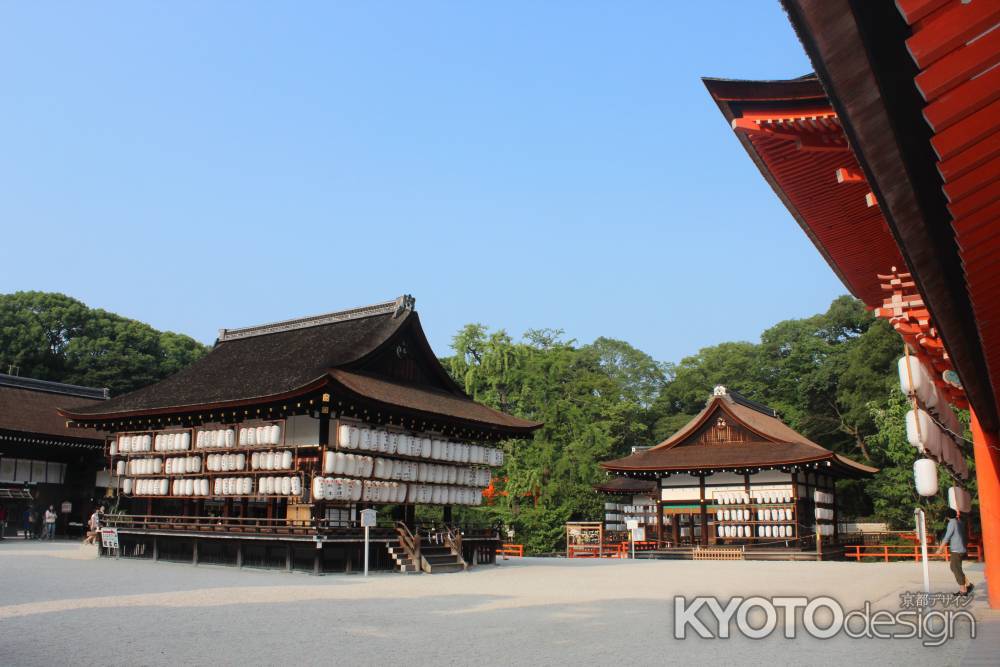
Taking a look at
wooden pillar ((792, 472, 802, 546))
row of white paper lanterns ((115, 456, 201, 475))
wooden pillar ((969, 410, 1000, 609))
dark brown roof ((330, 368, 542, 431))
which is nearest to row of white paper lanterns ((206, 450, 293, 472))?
row of white paper lanterns ((115, 456, 201, 475))

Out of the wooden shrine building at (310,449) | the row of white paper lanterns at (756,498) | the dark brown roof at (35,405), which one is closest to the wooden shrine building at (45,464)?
the dark brown roof at (35,405)

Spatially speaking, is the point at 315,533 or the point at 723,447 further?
the point at 723,447

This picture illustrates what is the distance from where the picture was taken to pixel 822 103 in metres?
7.57

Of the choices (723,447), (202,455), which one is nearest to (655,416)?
(723,447)

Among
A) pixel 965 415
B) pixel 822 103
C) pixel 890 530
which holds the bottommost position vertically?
pixel 890 530

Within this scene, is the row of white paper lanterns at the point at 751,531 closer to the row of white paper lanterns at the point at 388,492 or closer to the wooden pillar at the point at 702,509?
the wooden pillar at the point at 702,509

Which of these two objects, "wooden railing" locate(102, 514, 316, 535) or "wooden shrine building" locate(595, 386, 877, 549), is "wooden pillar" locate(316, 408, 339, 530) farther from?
"wooden shrine building" locate(595, 386, 877, 549)

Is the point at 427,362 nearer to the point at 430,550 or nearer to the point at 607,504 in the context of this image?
the point at 430,550

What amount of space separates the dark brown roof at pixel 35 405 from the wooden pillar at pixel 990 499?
36303 millimetres

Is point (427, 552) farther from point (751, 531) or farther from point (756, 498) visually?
point (756, 498)

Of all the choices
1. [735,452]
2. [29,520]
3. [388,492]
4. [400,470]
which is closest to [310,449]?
[388,492]

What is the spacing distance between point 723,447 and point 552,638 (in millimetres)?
27943

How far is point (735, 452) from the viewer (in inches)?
1391

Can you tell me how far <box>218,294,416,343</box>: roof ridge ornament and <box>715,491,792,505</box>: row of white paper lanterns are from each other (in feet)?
56.2
